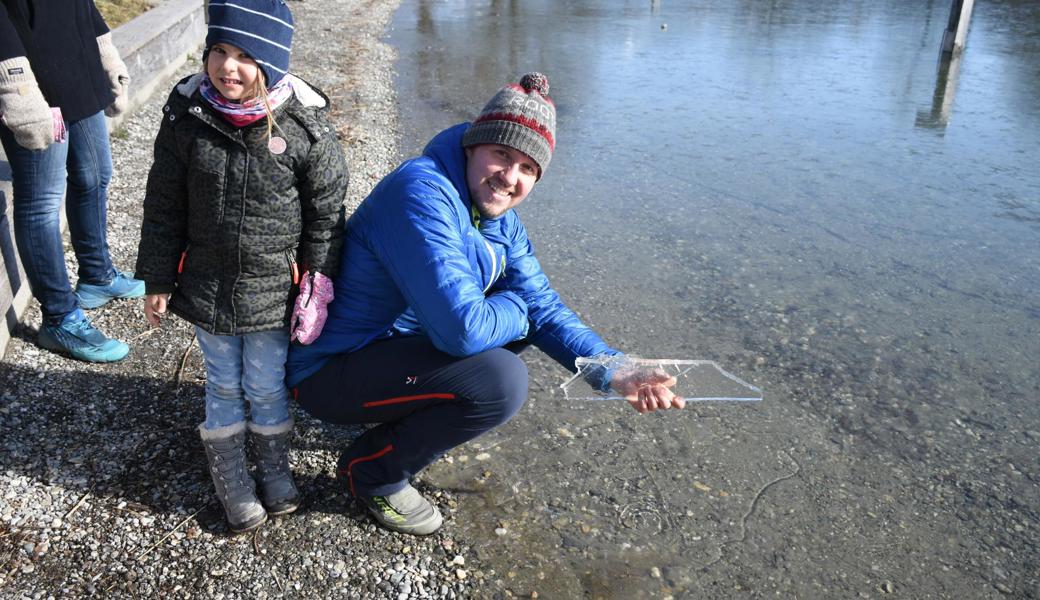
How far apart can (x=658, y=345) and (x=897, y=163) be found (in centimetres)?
434

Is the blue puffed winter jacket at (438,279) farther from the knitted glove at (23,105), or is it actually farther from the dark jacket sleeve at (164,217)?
the knitted glove at (23,105)

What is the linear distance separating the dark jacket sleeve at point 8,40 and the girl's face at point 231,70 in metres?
1.27

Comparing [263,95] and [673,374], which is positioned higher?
[263,95]

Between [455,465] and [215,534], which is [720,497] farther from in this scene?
[215,534]

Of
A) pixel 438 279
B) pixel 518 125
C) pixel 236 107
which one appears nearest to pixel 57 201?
pixel 236 107

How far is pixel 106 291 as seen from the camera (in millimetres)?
4242

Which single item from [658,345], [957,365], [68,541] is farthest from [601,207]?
[68,541]

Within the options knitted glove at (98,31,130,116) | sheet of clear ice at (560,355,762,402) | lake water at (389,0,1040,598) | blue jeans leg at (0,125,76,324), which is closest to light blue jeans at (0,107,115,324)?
blue jeans leg at (0,125,76,324)

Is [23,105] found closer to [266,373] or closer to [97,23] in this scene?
[97,23]

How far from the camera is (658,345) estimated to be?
4.50 m

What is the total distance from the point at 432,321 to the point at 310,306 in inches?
15.9

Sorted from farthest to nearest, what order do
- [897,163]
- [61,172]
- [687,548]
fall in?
[897,163]
[61,172]
[687,548]

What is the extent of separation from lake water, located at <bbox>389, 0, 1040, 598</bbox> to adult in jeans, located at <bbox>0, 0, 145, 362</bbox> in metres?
1.83

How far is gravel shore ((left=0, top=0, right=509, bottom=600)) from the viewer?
2.66 metres
